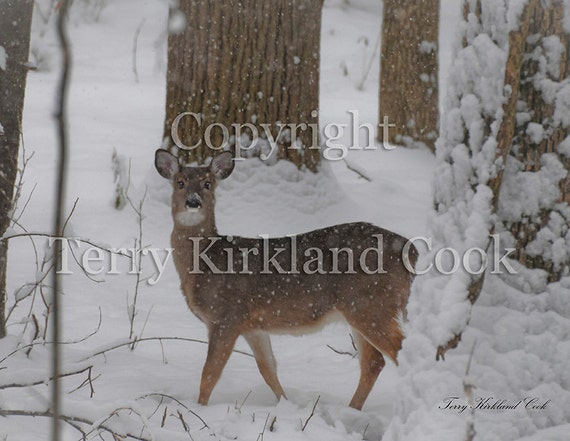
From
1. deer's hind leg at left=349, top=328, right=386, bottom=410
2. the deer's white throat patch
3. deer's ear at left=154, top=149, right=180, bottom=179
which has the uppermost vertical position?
deer's ear at left=154, top=149, right=180, bottom=179

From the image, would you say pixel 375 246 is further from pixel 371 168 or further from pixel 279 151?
pixel 371 168

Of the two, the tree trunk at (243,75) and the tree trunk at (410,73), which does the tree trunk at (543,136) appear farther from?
the tree trunk at (410,73)

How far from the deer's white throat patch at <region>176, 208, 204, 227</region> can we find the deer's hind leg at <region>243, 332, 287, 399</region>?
75 cm

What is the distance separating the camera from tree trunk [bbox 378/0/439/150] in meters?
9.63

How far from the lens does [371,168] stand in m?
8.80

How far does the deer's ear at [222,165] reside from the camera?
5.56 metres

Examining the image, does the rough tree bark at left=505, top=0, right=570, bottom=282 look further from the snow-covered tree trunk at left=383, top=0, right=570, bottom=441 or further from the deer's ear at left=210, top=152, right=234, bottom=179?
the deer's ear at left=210, top=152, right=234, bottom=179

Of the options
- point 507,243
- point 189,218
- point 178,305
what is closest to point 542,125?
point 507,243

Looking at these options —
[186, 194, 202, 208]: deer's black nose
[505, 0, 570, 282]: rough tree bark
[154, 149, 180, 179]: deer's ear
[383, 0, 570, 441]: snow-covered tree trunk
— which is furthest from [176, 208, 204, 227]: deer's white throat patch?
[505, 0, 570, 282]: rough tree bark

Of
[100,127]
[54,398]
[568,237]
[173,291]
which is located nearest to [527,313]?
[568,237]

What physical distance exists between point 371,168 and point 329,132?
1246 mm

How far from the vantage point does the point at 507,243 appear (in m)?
3.21

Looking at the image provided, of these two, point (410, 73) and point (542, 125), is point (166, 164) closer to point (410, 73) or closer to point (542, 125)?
point (542, 125)

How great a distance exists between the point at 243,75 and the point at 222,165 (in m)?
1.78
